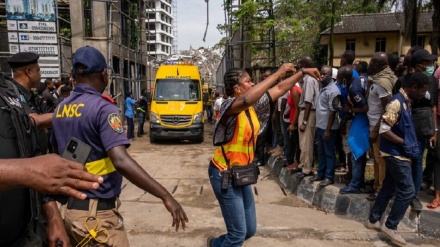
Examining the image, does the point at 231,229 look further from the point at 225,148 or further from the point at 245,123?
the point at 245,123

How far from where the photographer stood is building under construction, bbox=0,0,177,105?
1351cm

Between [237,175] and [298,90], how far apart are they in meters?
3.64

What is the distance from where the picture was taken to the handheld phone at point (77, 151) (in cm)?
213

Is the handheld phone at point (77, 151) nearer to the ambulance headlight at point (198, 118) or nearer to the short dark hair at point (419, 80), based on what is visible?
the short dark hair at point (419, 80)

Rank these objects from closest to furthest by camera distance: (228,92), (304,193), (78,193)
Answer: (78,193)
(228,92)
(304,193)

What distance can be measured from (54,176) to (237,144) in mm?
2097

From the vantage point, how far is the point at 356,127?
5.06 meters

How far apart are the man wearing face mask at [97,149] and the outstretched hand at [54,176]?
844mm

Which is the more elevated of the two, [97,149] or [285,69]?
[285,69]

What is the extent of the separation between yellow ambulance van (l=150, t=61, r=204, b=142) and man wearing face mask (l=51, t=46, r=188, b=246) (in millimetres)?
9503

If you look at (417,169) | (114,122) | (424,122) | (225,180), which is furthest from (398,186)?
(114,122)

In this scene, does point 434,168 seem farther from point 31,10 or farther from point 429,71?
point 31,10

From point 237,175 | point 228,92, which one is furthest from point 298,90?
point 237,175

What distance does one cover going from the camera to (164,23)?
8469 cm
